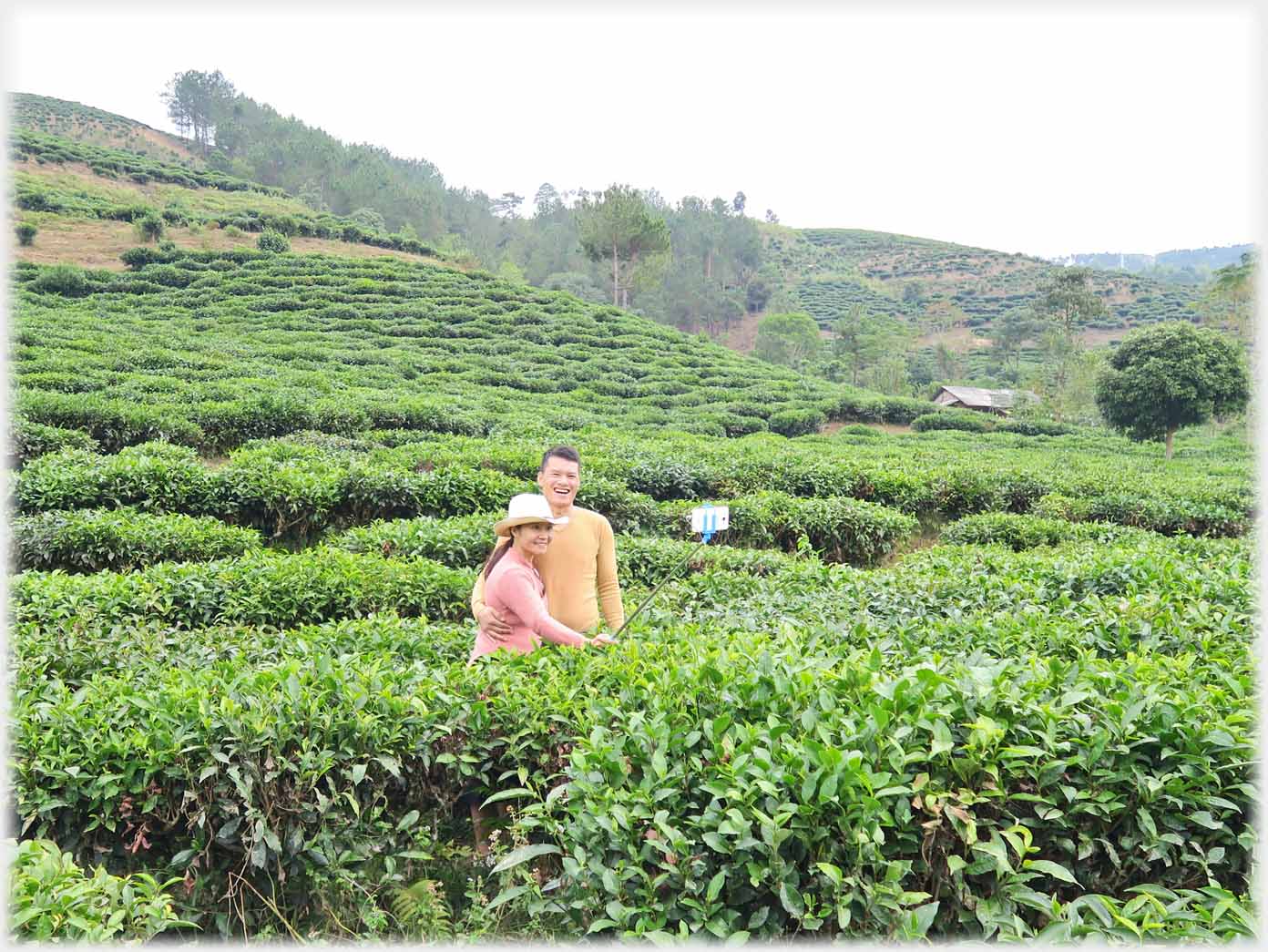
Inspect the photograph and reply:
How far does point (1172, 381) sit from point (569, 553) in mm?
23211

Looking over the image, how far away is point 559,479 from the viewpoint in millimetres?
4105

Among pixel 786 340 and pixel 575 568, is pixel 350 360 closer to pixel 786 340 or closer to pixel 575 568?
pixel 575 568

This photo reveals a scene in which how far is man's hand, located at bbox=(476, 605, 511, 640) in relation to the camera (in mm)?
3889

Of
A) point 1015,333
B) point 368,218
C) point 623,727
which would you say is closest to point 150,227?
point 368,218

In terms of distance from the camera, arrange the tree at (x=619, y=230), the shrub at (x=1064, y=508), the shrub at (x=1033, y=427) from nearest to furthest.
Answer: the shrub at (x=1064, y=508)
the shrub at (x=1033, y=427)
the tree at (x=619, y=230)

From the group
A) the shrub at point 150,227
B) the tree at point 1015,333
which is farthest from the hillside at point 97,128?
the tree at point 1015,333

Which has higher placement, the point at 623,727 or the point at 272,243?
the point at 272,243

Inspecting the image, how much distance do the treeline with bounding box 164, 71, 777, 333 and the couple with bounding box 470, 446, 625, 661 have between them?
4854 cm

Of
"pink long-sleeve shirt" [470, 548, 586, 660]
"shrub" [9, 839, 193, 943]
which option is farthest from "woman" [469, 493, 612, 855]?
"shrub" [9, 839, 193, 943]

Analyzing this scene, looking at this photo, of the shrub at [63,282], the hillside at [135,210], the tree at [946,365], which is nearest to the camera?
the shrub at [63,282]

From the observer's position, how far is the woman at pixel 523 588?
Result: 12.3 feet

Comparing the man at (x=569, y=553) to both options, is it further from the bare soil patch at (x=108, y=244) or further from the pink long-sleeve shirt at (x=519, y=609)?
the bare soil patch at (x=108, y=244)

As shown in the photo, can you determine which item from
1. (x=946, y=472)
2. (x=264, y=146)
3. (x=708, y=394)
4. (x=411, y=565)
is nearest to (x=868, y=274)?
(x=264, y=146)

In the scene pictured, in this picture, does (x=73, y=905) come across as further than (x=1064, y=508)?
No
